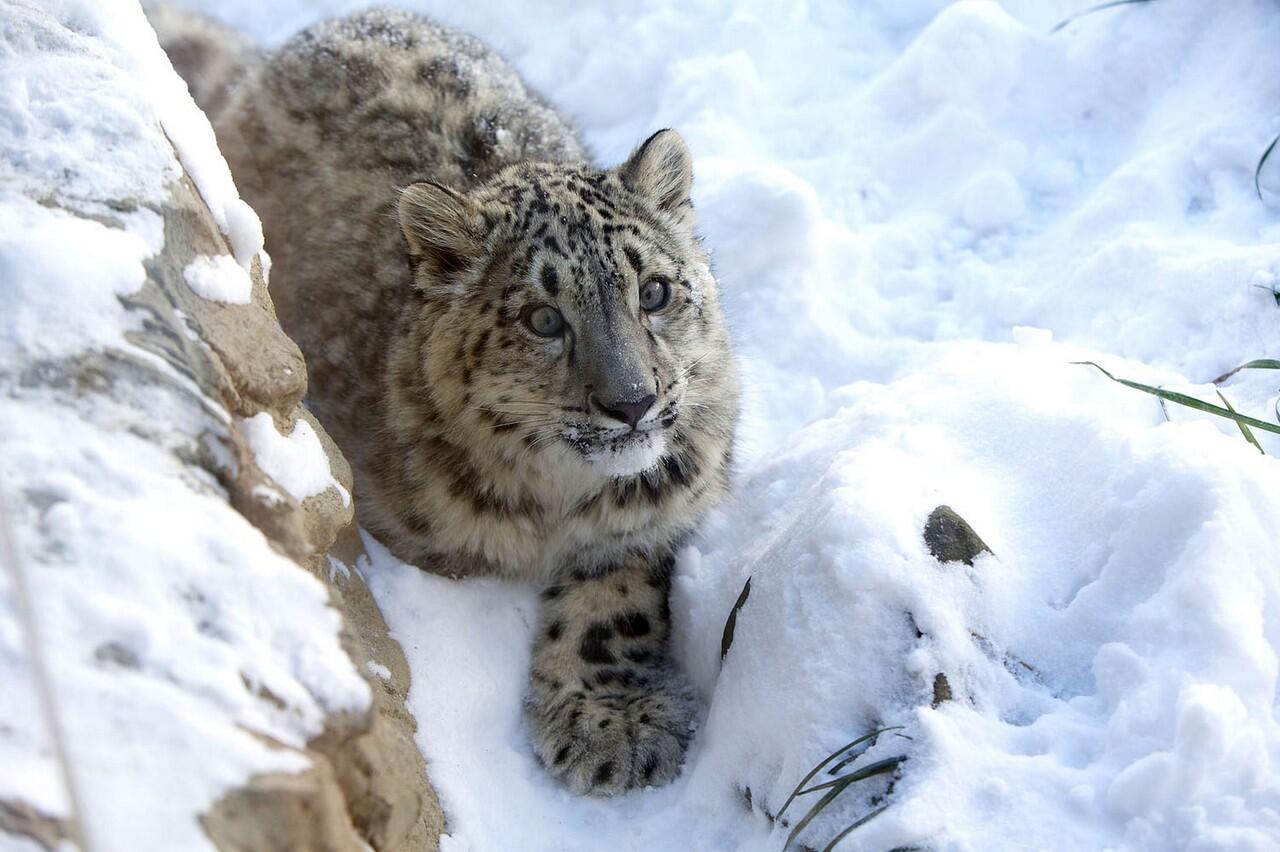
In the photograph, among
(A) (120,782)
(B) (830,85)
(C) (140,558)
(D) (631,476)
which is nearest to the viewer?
(A) (120,782)

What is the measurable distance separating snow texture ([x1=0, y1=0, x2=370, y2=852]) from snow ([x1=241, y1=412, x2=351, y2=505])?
267mm

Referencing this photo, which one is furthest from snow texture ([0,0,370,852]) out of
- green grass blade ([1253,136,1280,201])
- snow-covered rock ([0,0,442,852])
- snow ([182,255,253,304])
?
green grass blade ([1253,136,1280,201])

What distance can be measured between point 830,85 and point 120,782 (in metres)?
6.05

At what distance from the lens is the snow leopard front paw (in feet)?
12.3

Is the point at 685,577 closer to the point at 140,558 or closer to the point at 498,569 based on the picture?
the point at 498,569

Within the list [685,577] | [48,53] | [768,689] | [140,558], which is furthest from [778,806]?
[48,53]

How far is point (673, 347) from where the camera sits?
4016 millimetres

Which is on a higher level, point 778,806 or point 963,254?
point 963,254

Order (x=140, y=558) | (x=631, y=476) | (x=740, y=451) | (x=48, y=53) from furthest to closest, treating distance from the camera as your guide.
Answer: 1. (x=740, y=451)
2. (x=631, y=476)
3. (x=48, y=53)
4. (x=140, y=558)

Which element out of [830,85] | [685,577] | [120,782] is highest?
[830,85]

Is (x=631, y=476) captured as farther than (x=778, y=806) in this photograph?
Yes

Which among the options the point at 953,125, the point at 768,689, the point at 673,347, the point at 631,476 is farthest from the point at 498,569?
the point at 953,125

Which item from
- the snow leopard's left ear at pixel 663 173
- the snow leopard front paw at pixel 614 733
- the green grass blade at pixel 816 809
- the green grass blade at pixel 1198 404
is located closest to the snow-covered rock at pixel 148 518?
the snow leopard front paw at pixel 614 733

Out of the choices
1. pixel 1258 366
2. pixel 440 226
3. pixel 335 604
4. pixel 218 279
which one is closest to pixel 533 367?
pixel 440 226
